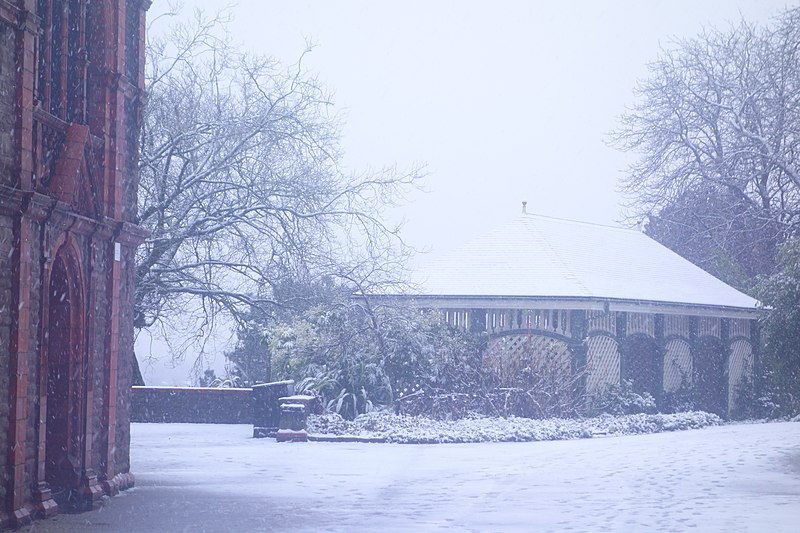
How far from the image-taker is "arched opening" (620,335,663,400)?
2794 cm

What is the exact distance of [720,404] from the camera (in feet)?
98.5

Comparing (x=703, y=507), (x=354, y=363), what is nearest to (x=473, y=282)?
A: (x=354, y=363)

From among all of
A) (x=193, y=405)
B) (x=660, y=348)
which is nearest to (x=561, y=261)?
(x=660, y=348)

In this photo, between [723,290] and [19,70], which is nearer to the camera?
[19,70]

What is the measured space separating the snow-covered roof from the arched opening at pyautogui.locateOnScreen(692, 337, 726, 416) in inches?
45.6

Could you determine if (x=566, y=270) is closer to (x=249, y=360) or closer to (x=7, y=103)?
(x=249, y=360)

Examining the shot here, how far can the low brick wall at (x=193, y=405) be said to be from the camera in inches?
1053

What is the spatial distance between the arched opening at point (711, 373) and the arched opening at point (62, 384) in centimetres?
2050

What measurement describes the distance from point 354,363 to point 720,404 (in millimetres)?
11757

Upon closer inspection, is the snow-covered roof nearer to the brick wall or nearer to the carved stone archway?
the carved stone archway

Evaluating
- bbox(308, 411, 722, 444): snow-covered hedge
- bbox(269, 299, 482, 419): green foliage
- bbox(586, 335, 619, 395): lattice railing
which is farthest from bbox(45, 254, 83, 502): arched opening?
bbox(586, 335, 619, 395): lattice railing

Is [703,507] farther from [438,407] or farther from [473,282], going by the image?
[473,282]

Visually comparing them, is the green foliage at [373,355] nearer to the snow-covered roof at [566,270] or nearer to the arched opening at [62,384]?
the snow-covered roof at [566,270]

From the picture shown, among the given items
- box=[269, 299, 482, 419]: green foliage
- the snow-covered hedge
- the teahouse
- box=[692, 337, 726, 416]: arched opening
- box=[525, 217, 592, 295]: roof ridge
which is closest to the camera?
the snow-covered hedge
